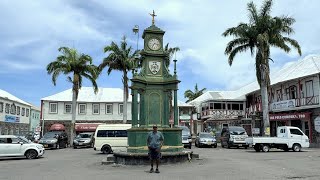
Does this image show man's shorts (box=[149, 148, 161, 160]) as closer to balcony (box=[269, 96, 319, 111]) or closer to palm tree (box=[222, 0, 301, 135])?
palm tree (box=[222, 0, 301, 135])

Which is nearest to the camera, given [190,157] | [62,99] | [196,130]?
[190,157]

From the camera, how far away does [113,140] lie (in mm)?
27859

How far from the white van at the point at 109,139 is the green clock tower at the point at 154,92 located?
9.04m

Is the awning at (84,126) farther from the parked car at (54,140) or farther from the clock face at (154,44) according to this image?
the clock face at (154,44)

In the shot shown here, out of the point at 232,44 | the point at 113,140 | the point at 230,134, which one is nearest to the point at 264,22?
the point at 232,44

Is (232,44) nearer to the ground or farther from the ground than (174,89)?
farther from the ground

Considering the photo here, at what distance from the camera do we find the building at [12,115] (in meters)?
46.8

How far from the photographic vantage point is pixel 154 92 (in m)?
18.6

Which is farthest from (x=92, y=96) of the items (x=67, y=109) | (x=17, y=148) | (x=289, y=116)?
(x=17, y=148)

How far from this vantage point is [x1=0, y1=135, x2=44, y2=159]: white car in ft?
74.2

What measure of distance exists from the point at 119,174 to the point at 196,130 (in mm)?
50285

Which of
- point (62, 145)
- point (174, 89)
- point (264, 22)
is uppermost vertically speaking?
point (264, 22)

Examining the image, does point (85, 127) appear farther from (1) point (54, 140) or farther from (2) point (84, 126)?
(1) point (54, 140)

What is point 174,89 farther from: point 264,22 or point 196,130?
point 196,130
